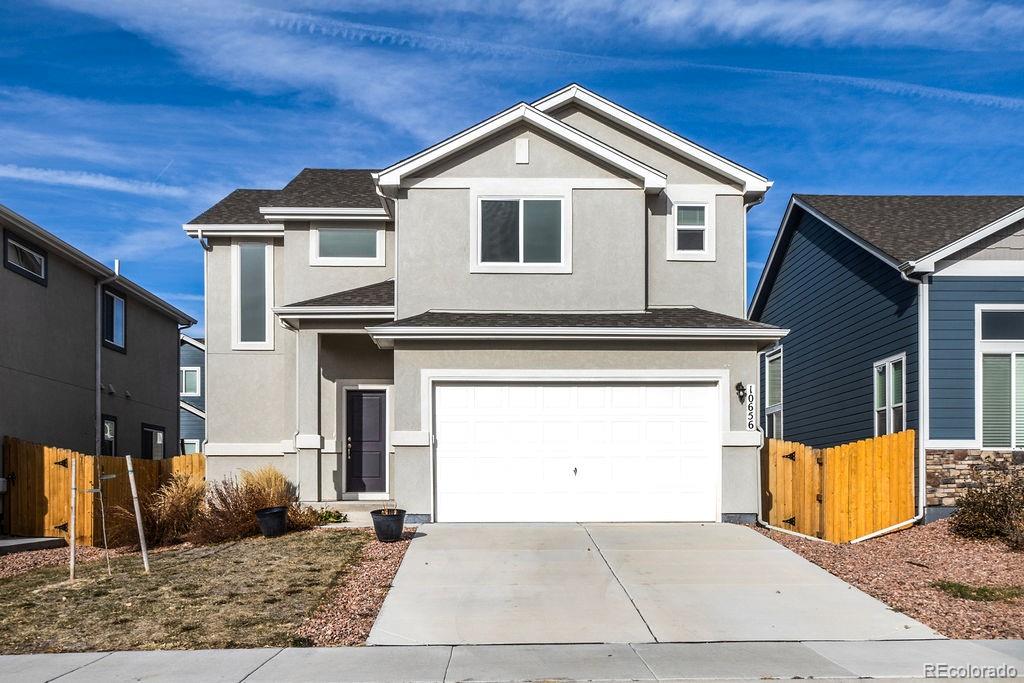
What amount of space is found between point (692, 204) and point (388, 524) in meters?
8.10

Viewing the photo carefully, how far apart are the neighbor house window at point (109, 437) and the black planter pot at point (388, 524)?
10999 millimetres

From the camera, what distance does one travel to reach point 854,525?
14211 mm

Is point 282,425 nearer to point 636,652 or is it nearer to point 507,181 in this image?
point 507,181

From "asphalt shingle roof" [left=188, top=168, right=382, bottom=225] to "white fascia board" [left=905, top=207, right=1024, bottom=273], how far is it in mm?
9631

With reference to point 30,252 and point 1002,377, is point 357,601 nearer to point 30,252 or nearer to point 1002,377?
point 1002,377

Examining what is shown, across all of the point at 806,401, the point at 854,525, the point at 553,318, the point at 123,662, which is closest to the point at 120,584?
the point at 123,662

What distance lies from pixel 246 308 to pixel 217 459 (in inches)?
119

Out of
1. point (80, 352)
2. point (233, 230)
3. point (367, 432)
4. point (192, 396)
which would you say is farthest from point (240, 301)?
point (192, 396)

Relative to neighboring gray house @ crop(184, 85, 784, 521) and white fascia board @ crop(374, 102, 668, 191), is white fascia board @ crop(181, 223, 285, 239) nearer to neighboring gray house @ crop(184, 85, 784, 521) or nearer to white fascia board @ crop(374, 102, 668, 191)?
neighboring gray house @ crop(184, 85, 784, 521)

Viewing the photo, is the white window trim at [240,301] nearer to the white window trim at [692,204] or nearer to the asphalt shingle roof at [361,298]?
the asphalt shingle roof at [361,298]

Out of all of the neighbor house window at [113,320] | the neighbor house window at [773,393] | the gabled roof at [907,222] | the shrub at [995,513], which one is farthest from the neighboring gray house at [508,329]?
the neighbor house window at [773,393]

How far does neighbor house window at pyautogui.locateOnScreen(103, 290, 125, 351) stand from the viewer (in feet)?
71.4

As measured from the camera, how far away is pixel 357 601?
10188mm

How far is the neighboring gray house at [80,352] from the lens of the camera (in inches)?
672
